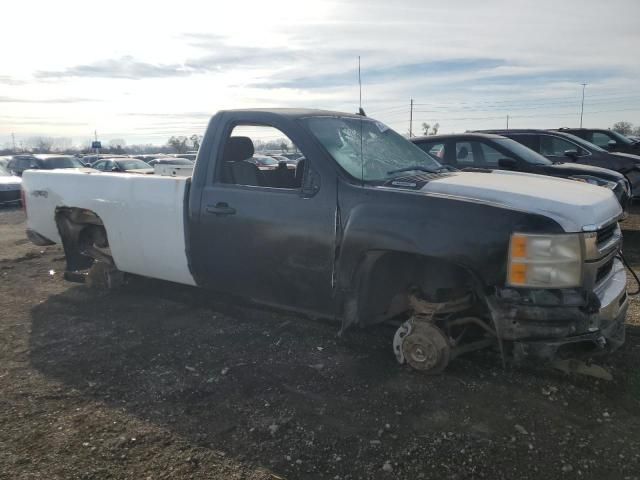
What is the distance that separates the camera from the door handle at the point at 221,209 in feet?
13.9

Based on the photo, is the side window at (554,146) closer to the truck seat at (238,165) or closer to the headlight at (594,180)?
the headlight at (594,180)

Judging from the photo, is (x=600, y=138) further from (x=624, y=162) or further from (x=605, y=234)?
(x=605, y=234)

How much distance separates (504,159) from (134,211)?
18.7 feet

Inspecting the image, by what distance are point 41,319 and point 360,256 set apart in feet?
11.1

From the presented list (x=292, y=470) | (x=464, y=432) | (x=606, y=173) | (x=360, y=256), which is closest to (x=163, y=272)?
(x=360, y=256)

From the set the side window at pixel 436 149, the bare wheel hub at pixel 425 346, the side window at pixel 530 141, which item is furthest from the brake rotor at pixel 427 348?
the side window at pixel 530 141

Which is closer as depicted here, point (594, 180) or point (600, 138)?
point (594, 180)

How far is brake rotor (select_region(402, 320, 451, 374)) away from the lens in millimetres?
3492

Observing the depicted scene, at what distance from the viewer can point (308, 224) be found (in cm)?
381

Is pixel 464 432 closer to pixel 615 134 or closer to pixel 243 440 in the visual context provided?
pixel 243 440

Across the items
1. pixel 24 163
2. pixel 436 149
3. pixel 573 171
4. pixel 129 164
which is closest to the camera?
pixel 573 171

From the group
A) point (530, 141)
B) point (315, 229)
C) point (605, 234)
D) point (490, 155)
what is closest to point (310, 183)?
point (315, 229)

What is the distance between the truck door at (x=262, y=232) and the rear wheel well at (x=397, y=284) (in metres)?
0.26

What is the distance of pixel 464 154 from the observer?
341 inches
